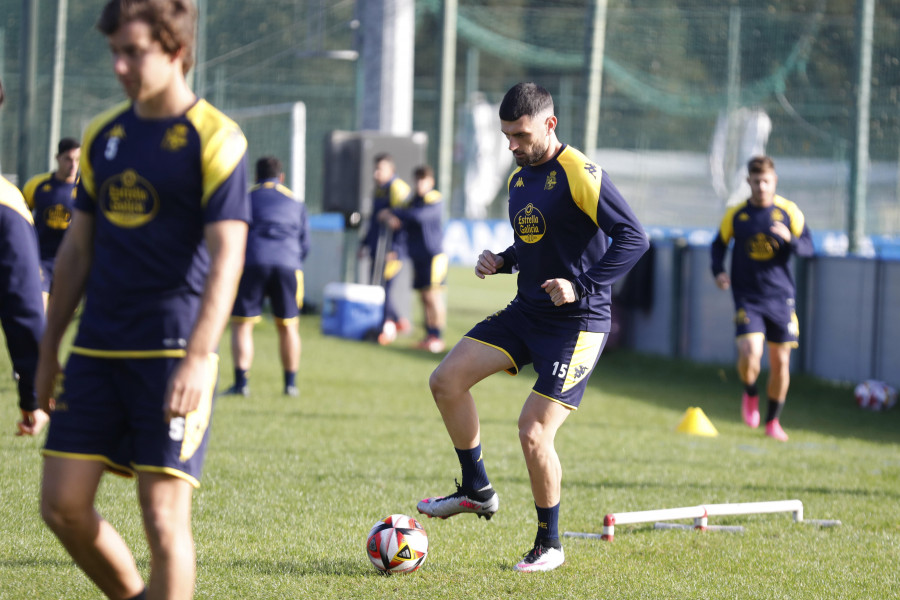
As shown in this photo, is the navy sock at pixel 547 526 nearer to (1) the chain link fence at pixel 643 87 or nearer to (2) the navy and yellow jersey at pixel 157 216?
(2) the navy and yellow jersey at pixel 157 216

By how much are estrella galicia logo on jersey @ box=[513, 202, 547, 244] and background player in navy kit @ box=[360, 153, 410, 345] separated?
389 inches

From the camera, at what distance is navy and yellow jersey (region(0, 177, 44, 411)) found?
4.01 metres

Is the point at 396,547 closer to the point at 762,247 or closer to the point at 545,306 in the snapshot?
the point at 545,306

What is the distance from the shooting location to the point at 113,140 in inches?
132

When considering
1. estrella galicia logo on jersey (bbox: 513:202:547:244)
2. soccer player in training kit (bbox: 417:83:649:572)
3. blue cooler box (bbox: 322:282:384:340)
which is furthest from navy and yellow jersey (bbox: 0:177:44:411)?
blue cooler box (bbox: 322:282:384:340)

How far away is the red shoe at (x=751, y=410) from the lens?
404 inches

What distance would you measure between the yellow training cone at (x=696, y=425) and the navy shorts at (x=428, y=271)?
566 cm

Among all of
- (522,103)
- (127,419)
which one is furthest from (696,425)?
(127,419)

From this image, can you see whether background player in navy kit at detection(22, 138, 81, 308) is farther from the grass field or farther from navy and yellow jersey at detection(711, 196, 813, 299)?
navy and yellow jersey at detection(711, 196, 813, 299)

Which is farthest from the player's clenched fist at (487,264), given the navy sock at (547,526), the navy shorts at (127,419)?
the navy shorts at (127,419)

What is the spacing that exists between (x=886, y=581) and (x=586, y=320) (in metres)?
1.82

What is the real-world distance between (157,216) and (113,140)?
28 centimetres

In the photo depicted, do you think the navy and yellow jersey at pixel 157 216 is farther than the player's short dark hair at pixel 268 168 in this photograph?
No

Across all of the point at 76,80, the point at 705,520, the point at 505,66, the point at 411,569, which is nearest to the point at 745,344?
the point at 705,520
